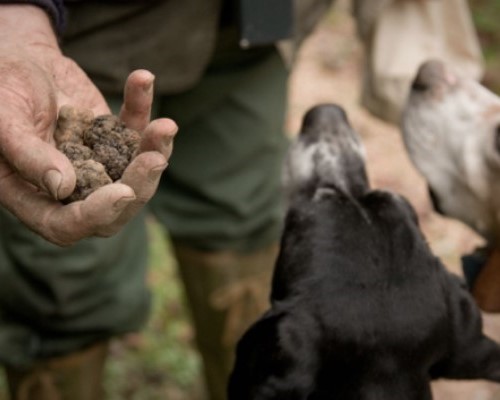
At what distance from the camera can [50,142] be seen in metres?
1.82

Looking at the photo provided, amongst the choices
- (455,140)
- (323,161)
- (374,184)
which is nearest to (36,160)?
(323,161)

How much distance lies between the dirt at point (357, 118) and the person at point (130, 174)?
846 millimetres

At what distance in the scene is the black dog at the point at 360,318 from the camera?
1.88m

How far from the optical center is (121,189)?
5.12 feet

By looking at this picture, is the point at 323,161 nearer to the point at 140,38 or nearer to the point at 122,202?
Result: the point at 140,38

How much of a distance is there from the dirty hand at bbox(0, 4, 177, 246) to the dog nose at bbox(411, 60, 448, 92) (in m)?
0.93

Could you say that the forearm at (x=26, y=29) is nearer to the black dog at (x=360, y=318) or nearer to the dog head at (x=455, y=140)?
the black dog at (x=360, y=318)

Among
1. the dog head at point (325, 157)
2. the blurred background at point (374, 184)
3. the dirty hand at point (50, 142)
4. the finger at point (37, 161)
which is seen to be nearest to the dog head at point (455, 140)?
the dog head at point (325, 157)

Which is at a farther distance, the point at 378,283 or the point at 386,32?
the point at 386,32

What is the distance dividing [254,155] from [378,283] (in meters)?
1.13

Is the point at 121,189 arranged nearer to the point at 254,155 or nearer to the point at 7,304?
the point at 7,304

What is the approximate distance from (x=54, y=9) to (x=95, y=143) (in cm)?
41

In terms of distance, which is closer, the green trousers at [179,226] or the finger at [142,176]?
the finger at [142,176]

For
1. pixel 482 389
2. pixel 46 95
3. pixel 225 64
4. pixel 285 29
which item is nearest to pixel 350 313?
pixel 482 389
